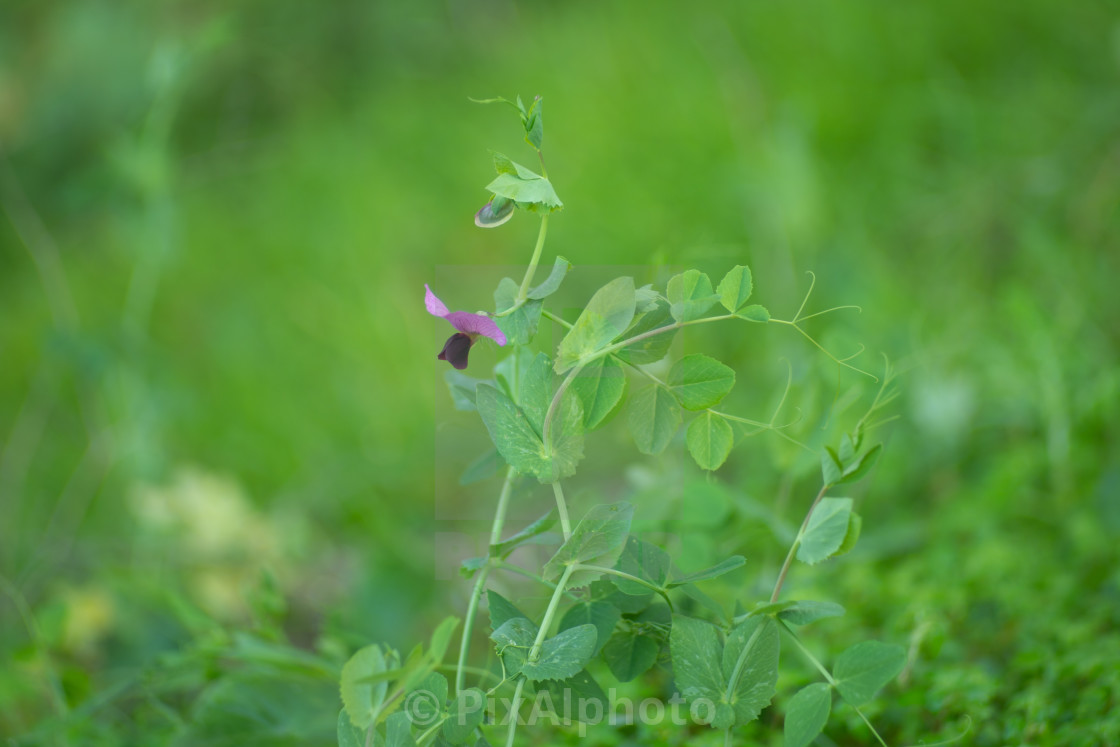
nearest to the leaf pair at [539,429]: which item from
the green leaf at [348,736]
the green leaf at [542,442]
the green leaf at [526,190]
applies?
the green leaf at [542,442]

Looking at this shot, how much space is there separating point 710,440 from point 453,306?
0.27m

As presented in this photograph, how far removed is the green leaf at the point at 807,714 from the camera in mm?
570

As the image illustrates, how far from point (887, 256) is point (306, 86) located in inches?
81.4

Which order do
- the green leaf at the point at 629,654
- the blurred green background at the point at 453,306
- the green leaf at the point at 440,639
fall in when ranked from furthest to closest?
the blurred green background at the point at 453,306, the green leaf at the point at 629,654, the green leaf at the point at 440,639

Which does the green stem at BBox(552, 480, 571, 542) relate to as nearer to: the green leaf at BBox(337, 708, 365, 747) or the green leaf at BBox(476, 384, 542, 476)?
the green leaf at BBox(476, 384, 542, 476)

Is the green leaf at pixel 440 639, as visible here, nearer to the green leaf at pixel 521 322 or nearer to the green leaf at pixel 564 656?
the green leaf at pixel 564 656

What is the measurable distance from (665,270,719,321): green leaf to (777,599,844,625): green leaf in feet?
0.66

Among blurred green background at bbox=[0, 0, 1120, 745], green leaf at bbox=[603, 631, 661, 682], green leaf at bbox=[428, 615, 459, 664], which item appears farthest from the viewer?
blurred green background at bbox=[0, 0, 1120, 745]

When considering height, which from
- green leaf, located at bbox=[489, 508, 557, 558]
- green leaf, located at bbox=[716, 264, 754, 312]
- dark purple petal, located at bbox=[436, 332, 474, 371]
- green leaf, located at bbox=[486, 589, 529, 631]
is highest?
green leaf, located at bbox=[716, 264, 754, 312]

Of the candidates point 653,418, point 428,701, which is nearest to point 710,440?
point 653,418

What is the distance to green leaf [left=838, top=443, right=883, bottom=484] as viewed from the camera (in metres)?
0.55

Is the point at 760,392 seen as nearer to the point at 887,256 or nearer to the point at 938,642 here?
the point at 887,256

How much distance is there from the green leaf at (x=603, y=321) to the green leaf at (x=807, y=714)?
0.28 meters

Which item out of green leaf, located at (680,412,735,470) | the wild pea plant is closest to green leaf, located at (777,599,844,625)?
the wild pea plant
